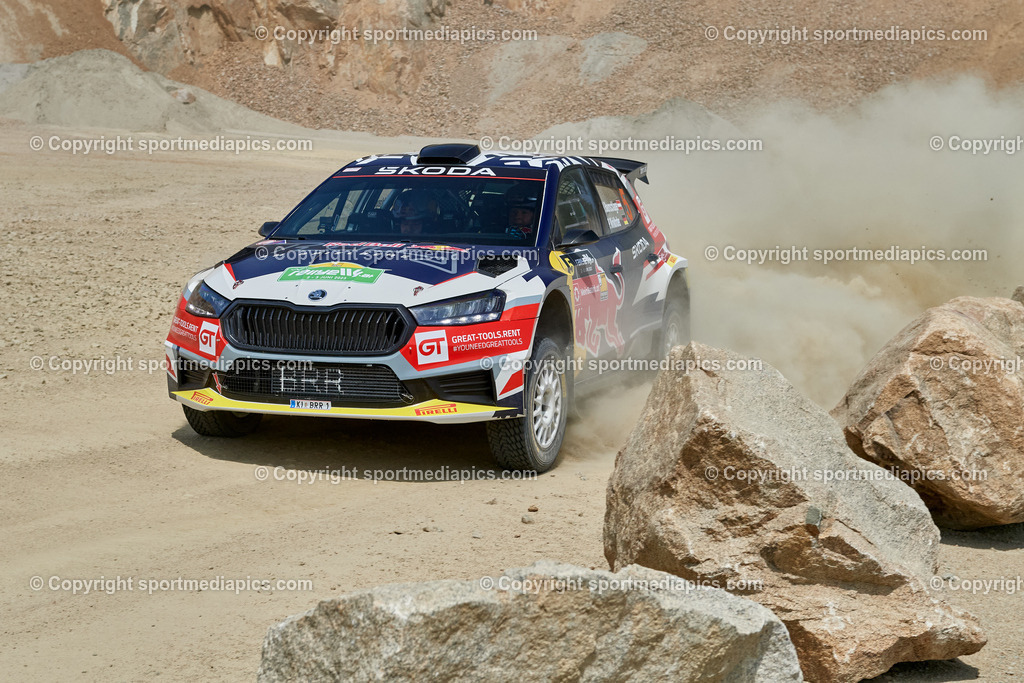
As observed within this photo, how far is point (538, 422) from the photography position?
6633 mm

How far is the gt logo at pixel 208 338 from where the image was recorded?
6.42m

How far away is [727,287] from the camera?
12234mm

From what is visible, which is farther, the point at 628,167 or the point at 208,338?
the point at 628,167

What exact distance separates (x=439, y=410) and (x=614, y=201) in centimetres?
295

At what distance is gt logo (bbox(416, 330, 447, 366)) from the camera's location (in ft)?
20.2

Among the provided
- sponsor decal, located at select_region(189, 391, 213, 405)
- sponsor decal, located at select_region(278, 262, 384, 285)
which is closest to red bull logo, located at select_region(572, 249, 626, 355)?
sponsor decal, located at select_region(278, 262, 384, 285)

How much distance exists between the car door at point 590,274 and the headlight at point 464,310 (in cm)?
86

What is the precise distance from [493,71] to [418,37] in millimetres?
3850

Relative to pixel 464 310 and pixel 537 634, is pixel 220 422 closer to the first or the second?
pixel 464 310

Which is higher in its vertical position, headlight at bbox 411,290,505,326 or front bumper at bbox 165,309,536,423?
headlight at bbox 411,290,505,326

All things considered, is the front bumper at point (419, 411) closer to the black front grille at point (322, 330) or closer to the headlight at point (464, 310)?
the black front grille at point (322, 330)

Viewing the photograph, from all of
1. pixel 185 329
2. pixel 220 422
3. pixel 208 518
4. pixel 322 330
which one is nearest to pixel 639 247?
pixel 322 330

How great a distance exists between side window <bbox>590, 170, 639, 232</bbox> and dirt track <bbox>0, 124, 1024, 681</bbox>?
1.31 meters

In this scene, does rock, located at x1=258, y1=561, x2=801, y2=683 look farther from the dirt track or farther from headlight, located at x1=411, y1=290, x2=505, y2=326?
headlight, located at x1=411, y1=290, x2=505, y2=326
